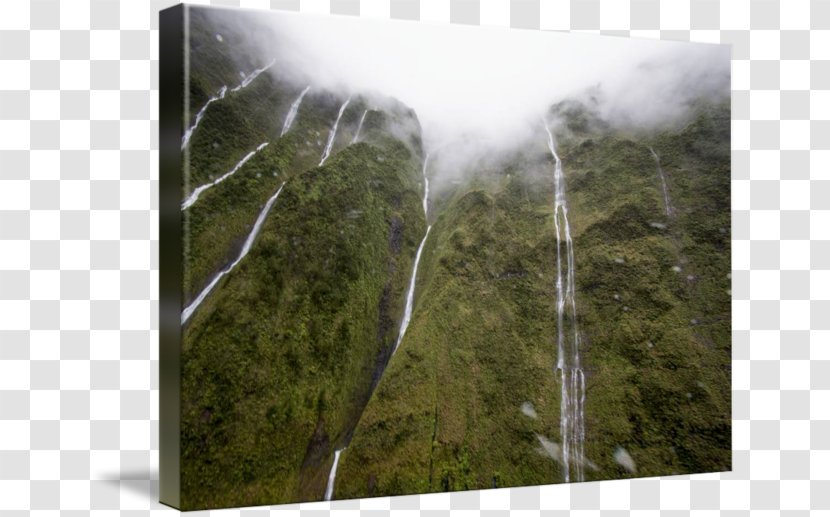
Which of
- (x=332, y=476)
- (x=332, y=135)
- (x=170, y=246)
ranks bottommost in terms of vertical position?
(x=332, y=476)

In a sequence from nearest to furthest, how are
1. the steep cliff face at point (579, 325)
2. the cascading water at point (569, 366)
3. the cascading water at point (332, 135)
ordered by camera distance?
the steep cliff face at point (579, 325)
the cascading water at point (332, 135)
the cascading water at point (569, 366)

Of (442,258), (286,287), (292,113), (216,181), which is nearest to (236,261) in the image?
(286,287)

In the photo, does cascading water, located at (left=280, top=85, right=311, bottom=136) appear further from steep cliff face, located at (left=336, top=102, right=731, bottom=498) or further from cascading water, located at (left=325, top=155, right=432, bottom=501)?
steep cliff face, located at (left=336, top=102, right=731, bottom=498)

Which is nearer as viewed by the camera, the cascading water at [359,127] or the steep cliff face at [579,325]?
the steep cliff face at [579,325]

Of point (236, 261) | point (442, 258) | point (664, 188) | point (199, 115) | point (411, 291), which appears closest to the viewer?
point (199, 115)

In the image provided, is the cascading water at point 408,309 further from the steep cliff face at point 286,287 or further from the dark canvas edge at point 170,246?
the dark canvas edge at point 170,246

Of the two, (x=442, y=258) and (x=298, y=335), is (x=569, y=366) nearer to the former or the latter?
(x=442, y=258)

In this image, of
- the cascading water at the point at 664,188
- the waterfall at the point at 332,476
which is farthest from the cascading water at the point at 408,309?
the cascading water at the point at 664,188
